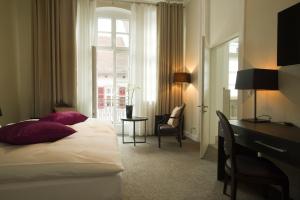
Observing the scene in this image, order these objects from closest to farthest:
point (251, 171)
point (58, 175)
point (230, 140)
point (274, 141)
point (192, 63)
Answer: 1. point (58, 175)
2. point (274, 141)
3. point (251, 171)
4. point (230, 140)
5. point (192, 63)

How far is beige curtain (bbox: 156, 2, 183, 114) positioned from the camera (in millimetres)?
→ 5598

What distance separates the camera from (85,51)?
17.3 feet

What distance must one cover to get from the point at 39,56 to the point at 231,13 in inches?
151

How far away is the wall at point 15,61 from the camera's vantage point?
4.24 m

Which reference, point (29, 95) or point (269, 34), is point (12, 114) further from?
point (269, 34)

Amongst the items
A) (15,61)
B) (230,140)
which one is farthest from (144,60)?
(230,140)

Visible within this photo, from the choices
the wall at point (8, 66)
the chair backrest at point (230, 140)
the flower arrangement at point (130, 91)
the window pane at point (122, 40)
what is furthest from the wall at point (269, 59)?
the wall at point (8, 66)

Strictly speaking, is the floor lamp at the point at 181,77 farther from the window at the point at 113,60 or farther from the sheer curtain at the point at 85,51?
the sheer curtain at the point at 85,51

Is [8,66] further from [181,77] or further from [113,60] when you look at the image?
[181,77]

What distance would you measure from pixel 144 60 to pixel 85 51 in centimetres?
138

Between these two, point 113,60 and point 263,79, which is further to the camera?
point 113,60

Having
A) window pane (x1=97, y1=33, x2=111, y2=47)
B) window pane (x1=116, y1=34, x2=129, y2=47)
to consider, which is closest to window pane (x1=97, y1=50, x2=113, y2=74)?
window pane (x1=97, y1=33, x2=111, y2=47)

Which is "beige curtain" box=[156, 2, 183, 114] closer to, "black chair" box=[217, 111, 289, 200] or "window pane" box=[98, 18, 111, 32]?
"window pane" box=[98, 18, 111, 32]

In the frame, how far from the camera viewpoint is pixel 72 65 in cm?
505
